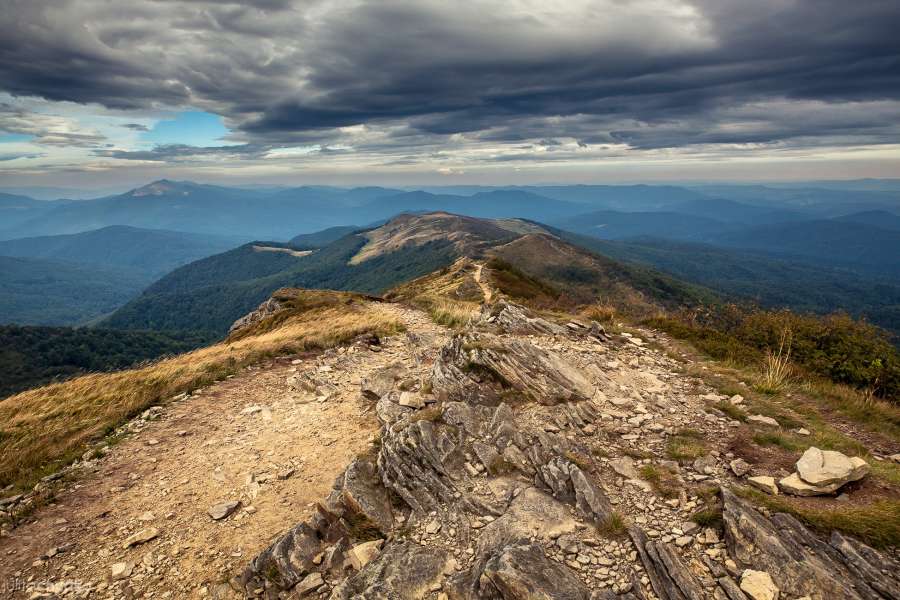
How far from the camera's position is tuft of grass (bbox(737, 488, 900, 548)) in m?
6.31

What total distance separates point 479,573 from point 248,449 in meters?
8.21

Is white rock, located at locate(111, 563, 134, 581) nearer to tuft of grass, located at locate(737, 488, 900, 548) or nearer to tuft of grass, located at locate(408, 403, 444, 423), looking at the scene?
tuft of grass, located at locate(408, 403, 444, 423)

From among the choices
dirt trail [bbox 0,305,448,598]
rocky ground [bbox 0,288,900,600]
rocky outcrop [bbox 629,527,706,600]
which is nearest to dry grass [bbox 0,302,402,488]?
dirt trail [bbox 0,305,448,598]

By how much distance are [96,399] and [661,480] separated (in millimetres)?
17668

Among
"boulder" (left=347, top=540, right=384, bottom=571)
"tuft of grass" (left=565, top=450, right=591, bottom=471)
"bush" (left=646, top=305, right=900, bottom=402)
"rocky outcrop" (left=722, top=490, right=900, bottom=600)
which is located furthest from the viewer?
"bush" (left=646, top=305, right=900, bottom=402)

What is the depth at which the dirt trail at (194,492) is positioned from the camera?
8.41 meters

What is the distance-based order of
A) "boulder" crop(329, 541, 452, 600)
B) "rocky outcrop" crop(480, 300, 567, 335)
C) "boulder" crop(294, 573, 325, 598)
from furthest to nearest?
"rocky outcrop" crop(480, 300, 567, 335) < "boulder" crop(294, 573, 325, 598) < "boulder" crop(329, 541, 452, 600)

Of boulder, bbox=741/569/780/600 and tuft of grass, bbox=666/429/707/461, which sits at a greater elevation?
boulder, bbox=741/569/780/600

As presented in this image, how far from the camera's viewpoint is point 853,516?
6.71 meters

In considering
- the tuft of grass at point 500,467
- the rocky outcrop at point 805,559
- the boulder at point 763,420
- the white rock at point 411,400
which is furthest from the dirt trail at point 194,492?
the boulder at point 763,420

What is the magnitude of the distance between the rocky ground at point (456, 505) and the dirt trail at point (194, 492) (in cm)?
5

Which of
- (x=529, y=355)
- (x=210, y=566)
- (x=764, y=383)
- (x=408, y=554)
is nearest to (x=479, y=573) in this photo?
(x=408, y=554)

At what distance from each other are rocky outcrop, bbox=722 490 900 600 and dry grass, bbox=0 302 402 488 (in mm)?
15820

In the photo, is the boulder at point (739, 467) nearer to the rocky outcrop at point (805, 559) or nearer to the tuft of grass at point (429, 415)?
the rocky outcrop at point (805, 559)
